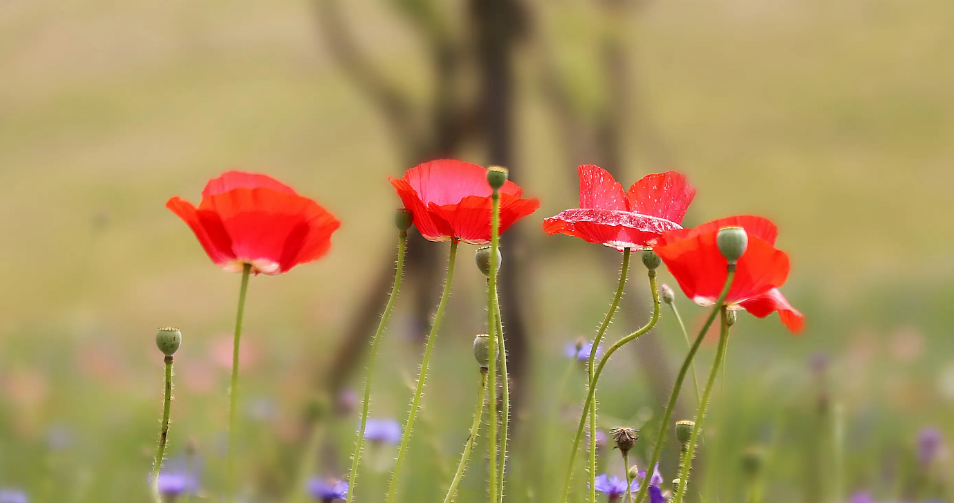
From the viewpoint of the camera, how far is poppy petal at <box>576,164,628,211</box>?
317 mm

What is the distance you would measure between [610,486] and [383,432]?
0.72ft

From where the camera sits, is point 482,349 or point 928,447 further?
point 928,447

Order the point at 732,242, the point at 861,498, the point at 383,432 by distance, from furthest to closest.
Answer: the point at 861,498 < the point at 383,432 < the point at 732,242

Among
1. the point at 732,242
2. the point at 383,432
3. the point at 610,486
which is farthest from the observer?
→ the point at 383,432

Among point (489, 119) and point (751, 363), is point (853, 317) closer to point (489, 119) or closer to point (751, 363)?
point (751, 363)

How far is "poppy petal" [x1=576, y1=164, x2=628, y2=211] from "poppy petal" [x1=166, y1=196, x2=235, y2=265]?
12 cm

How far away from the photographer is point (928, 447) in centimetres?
71

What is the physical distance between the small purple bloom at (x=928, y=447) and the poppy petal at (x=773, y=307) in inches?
19.0

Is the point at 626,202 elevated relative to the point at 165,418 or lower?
elevated

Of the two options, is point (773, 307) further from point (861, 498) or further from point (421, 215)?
point (861, 498)

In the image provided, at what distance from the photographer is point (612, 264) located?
2.83 feet

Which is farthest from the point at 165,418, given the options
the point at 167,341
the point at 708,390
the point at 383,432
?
the point at 383,432

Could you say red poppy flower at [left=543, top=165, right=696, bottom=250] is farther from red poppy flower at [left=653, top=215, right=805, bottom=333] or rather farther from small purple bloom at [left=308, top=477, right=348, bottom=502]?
small purple bloom at [left=308, top=477, right=348, bottom=502]

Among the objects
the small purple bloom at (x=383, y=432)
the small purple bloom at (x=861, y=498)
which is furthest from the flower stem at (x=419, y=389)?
the small purple bloom at (x=861, y=498)
